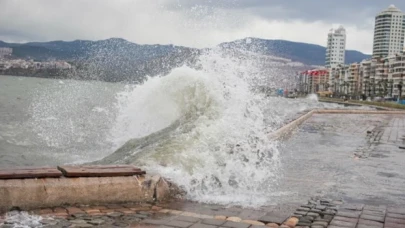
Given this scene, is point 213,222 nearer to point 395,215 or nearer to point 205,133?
point 395,215

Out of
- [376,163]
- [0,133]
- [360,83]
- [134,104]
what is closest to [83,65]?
[0,133]

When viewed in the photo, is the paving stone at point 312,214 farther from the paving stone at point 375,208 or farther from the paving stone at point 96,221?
the paving stone at point 96,221

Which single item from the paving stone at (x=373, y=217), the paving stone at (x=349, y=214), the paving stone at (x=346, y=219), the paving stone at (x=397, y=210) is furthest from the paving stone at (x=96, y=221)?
the paving stone at (x=397, y=210)

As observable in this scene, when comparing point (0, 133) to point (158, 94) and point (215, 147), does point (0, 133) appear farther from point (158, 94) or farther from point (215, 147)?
point (215, 147)

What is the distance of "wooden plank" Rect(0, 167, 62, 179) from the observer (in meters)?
4.77

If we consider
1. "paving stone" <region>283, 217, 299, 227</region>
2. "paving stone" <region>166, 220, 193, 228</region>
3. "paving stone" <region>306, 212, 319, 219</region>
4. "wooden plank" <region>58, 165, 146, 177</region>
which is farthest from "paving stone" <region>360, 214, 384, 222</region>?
"wooden plank" <region>58, 165, 146, 177</region>

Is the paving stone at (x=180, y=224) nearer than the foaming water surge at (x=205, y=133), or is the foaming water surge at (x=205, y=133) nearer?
the paving stone at (x=180, y=224)

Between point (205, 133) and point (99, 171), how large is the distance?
401 cm

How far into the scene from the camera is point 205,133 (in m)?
9.08

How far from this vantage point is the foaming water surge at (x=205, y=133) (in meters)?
6.35

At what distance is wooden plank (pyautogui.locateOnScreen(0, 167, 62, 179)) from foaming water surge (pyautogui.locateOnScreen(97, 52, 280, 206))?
1.51 metres

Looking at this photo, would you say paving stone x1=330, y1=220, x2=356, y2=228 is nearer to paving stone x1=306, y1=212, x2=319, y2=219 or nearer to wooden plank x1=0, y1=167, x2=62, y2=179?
paving stone x1=306, y1=212, x2=319, y2=219

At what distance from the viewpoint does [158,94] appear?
12828 mm

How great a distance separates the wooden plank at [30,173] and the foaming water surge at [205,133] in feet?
4.94
